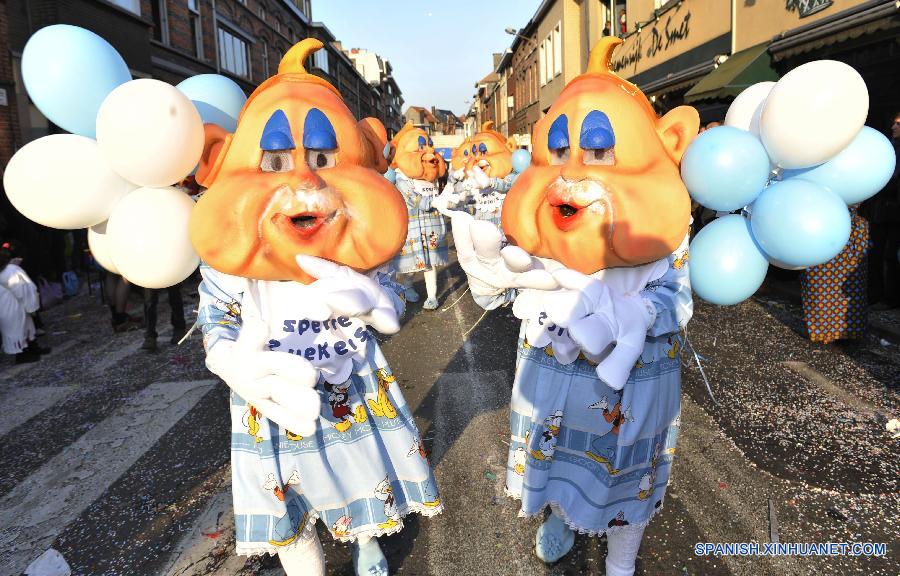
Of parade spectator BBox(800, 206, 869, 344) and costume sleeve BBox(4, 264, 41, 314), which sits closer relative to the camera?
parade spectator BBox(800, 206, 869, 344)

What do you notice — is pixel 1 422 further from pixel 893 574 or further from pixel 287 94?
pixel 893 574

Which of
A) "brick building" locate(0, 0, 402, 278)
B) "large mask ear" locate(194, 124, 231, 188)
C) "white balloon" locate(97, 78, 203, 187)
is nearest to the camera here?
"white balloon" locate(97, 78, 203, 187)

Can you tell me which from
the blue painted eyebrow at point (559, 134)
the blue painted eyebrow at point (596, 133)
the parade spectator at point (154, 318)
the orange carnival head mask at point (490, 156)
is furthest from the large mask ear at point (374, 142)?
the orange carnival head mask at point (490, 156)

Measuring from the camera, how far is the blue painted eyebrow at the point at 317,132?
1.87 m

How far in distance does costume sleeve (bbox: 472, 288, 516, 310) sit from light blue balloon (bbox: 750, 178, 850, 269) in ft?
3.04

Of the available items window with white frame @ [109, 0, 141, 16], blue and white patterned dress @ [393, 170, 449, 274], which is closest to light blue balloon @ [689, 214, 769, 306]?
blue and white patterned dress @ [393, 170, 449, 274]

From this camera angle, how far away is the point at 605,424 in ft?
6.57

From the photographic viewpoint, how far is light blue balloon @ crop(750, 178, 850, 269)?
5.91ft

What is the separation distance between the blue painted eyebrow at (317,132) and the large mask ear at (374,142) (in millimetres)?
204

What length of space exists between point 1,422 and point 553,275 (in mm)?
4277

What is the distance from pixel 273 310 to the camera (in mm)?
1980

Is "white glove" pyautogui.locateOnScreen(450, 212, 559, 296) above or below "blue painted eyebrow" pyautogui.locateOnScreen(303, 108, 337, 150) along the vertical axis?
below

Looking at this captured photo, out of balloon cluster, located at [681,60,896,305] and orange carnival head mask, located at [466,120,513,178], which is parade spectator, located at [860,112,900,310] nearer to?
orange carnival head mask, located at [466,120,513,178]

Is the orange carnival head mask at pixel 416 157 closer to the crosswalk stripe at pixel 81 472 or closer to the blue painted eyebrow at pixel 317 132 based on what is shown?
the crosswalk stripe at pixel 81 472
